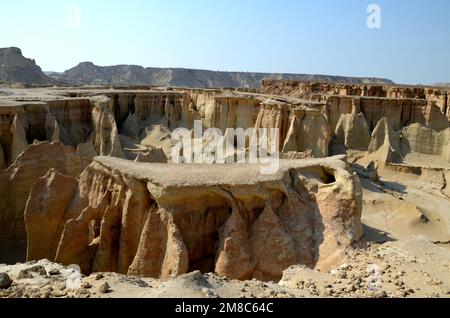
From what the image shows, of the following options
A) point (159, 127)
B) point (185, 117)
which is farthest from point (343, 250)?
point (185, 117)

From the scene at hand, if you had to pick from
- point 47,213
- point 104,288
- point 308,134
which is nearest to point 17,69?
point 308,134

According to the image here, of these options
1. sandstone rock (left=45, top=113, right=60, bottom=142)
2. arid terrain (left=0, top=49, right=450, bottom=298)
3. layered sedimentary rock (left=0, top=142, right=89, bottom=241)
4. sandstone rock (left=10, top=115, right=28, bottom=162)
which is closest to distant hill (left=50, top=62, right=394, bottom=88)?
sandstone rock (left=45, top=113, right=60, bottom=142)

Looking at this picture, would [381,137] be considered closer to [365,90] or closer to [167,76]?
[365,90]

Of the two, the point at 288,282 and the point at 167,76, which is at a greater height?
the point at 167,76

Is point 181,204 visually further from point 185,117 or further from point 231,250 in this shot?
point 185,117

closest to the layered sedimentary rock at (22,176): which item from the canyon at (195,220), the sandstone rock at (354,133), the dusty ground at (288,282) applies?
the canyon at (195,220)

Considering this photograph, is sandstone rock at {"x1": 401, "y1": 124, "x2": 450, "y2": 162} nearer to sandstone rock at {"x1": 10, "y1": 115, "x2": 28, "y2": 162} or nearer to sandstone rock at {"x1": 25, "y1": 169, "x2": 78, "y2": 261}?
sandstone rock at {"x1": 10, "y1": 115, "x2": 28, "y2": 162}
